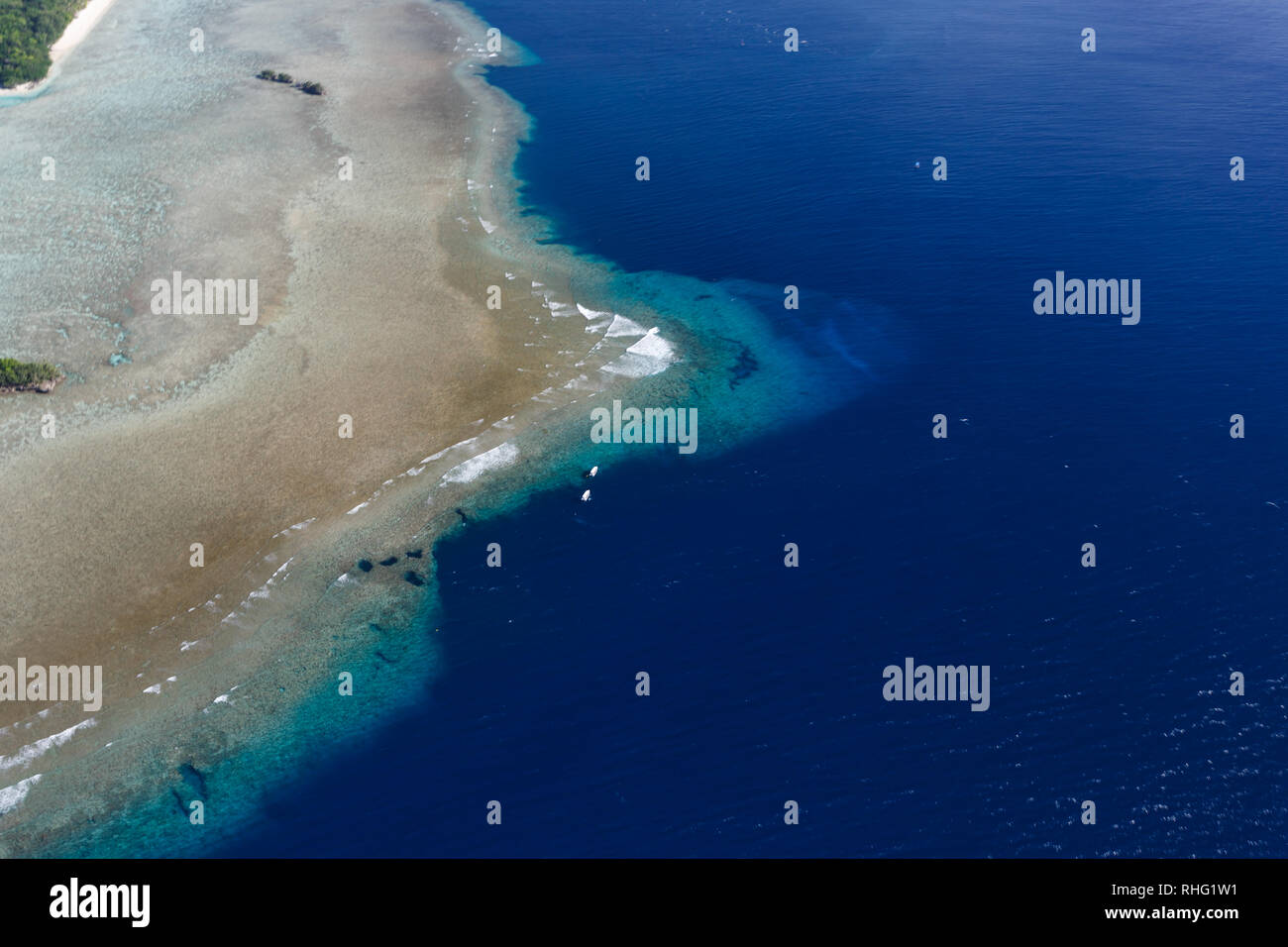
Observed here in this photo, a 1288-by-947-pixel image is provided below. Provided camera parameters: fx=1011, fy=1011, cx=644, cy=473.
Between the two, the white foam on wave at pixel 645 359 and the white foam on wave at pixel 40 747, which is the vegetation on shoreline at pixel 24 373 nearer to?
the white foam on wave at pixel 40 747

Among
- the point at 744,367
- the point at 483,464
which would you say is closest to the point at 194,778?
the point at 483,464

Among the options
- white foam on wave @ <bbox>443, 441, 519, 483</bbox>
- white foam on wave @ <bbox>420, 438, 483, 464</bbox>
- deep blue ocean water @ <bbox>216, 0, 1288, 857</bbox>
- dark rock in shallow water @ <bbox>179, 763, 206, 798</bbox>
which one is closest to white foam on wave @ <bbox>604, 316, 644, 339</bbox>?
deep blue ocean water @ <bbox>216, 0, 1288, 857</bbox>

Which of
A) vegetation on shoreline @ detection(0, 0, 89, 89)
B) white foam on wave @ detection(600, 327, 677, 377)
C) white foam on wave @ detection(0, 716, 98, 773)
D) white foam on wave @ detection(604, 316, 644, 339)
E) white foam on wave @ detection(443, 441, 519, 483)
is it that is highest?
vegetation on shoreline @ detection(0, 0, 89, 89)

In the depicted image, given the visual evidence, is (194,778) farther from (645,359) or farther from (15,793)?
(645,359)

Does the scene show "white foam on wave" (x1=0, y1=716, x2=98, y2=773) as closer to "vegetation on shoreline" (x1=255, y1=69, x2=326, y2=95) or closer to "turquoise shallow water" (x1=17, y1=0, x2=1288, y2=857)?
"turquoise shallow water" (x1=17, y1=0, x2=1288, y2=857)
